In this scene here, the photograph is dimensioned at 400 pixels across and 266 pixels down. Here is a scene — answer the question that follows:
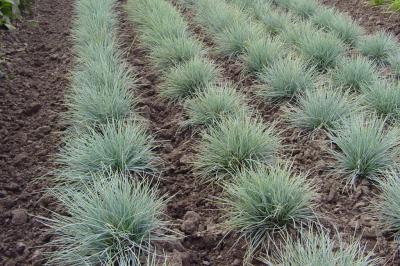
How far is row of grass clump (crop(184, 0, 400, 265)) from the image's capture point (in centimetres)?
290

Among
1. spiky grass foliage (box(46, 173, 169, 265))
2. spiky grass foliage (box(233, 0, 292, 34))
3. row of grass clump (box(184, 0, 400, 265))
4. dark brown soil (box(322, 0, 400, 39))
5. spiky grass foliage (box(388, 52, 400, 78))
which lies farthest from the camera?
dark brown soil (box(322, 0, 400, 39))

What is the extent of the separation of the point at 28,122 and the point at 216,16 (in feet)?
9.23

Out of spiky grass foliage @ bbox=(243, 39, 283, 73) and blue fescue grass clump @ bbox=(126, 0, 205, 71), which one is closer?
spiky grass foliage @ bbox=(243, 39, 283, 73)

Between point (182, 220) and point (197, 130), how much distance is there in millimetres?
1088

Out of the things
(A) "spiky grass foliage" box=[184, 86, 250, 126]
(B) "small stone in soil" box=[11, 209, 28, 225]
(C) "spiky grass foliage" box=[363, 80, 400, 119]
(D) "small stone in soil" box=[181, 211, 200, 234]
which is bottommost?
(B) "small stone in soil" box=[11, 209, 28, 225]

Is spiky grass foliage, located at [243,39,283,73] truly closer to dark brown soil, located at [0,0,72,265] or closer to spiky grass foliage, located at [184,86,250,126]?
spiky grass foliage, located at [184,86,250,126]

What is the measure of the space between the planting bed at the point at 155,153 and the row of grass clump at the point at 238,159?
31mm

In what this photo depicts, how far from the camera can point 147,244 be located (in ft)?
7.94

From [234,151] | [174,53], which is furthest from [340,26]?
[234,151]

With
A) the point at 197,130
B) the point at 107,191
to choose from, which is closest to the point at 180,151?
the point at 197,130

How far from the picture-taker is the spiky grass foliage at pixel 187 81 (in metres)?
4.18

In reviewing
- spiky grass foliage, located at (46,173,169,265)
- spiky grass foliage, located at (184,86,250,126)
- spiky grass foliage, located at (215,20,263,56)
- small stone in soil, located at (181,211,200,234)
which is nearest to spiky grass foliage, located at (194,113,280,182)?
small stone in soil, located at (181,211,200,234)

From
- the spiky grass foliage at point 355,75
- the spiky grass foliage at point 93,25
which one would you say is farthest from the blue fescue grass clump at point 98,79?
the spiky grass foliage at point 355,75

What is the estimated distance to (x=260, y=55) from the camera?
4562 mm
